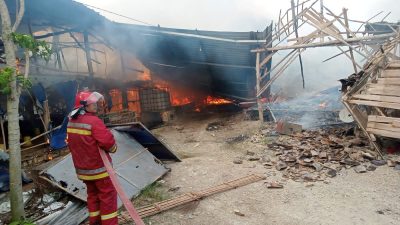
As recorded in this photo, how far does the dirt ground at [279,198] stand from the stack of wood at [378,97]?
3.68 ft

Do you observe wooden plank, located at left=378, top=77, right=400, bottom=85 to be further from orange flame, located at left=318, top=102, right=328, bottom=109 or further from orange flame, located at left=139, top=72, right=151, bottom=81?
orange flame, located at left=139, top=72, right=151, bottom=81

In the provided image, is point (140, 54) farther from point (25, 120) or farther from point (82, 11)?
point (25, 120)

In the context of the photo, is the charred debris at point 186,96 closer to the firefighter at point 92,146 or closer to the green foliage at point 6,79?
the firefighter at point 92,146

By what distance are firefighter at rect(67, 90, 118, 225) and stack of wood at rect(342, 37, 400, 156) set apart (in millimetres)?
6294

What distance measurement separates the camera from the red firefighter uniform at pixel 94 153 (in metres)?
3.90

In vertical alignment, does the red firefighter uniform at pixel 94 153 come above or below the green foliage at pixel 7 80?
below

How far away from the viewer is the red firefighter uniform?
12.8 feet

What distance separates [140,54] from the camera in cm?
1369

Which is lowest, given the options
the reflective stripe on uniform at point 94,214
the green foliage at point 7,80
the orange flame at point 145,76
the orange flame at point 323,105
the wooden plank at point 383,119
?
the reflective stripe on uniform at point 94,214

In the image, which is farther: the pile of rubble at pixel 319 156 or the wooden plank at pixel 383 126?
the wooden plank at pixel 383 126

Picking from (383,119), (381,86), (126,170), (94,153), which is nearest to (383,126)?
(383,119)

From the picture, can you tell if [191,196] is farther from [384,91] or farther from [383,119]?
[384,91]

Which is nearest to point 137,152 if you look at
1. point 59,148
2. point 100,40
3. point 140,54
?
point 59,148

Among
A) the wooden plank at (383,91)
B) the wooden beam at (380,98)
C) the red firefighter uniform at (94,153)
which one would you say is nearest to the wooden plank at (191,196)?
the red firefighter uniform at (94,153)
